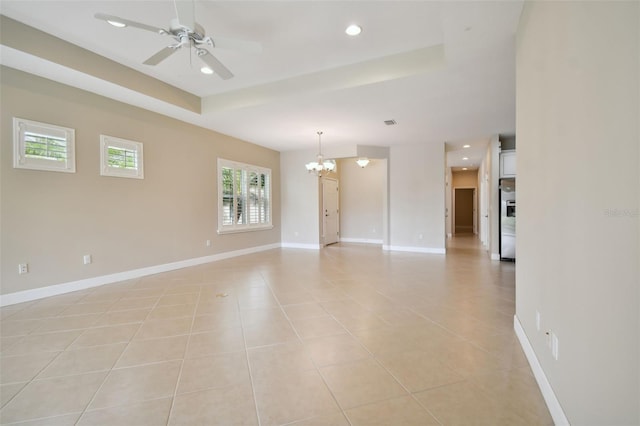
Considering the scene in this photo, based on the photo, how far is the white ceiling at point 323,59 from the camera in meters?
2.87

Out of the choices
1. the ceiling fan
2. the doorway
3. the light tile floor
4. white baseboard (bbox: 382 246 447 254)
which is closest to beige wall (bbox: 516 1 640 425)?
the light tile floor

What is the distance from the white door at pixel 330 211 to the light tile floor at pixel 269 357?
4899 millimetres

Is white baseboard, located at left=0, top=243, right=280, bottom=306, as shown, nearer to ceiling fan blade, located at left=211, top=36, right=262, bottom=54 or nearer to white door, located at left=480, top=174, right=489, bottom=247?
ceiling fan blade, located at left=211, top=36, right=262, bottom=54

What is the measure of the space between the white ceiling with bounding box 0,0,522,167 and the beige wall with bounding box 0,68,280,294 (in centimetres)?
32

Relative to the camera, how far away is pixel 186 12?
2434 mm

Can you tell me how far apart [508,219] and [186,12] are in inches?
261

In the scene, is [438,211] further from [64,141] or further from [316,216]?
[64,141]

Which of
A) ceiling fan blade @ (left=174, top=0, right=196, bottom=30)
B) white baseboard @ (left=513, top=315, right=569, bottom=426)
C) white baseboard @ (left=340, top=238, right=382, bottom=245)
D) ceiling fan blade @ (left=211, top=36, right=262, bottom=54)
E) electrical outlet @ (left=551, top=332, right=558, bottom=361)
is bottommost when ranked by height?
white baseboard @ (left=513, top=315, right=569, bottom=426)

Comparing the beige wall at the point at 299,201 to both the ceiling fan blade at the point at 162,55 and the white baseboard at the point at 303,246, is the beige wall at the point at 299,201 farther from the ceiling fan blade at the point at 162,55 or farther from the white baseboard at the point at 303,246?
the ceiling fan blade at the point at 162,55

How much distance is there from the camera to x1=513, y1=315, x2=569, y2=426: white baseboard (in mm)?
1508

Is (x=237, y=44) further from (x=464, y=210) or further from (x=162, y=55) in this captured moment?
(x=464, y=210)

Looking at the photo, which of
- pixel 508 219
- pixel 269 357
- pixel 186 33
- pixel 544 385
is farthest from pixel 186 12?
pixel 508 219

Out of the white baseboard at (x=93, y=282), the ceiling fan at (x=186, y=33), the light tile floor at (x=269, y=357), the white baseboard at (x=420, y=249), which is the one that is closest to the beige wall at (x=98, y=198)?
the white baseboard at (x=93, y=282)

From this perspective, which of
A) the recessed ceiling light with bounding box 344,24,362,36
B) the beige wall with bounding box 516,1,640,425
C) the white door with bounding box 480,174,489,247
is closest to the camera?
the beige wall with bounding box 516,1,640,425
